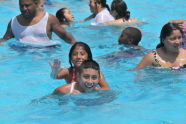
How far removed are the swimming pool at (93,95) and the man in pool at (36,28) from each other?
0.64 ft

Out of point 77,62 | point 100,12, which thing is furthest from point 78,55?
point 100,12

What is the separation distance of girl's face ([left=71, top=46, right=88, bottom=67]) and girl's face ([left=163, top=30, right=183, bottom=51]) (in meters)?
1.30

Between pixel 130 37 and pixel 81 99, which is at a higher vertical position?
pixel 130 37

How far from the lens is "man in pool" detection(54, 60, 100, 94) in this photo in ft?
18.0

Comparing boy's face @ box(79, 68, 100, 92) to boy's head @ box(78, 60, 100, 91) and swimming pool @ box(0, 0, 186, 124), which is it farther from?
swimming pool @ box(0, 0, 186, 124)

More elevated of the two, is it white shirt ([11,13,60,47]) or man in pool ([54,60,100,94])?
white shirt ([11,13,60,47])

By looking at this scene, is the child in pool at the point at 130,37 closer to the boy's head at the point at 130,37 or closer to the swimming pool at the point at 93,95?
the boy's head at the point at 130,37

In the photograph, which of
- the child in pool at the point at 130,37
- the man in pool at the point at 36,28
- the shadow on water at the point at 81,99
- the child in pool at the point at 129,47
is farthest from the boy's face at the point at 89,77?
the child in pool at the point at 130,37

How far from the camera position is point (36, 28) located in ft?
26.6

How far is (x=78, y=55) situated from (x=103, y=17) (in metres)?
4.56

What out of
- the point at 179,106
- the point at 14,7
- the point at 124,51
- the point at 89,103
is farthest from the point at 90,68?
the point at 14,7

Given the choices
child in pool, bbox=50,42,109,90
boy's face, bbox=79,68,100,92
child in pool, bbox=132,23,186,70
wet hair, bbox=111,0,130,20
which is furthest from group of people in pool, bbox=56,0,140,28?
boy's face, bbox=79,68,100,92

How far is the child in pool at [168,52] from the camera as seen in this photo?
6.43 metres

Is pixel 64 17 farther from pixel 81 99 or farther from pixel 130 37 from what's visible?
pixel 81 99
